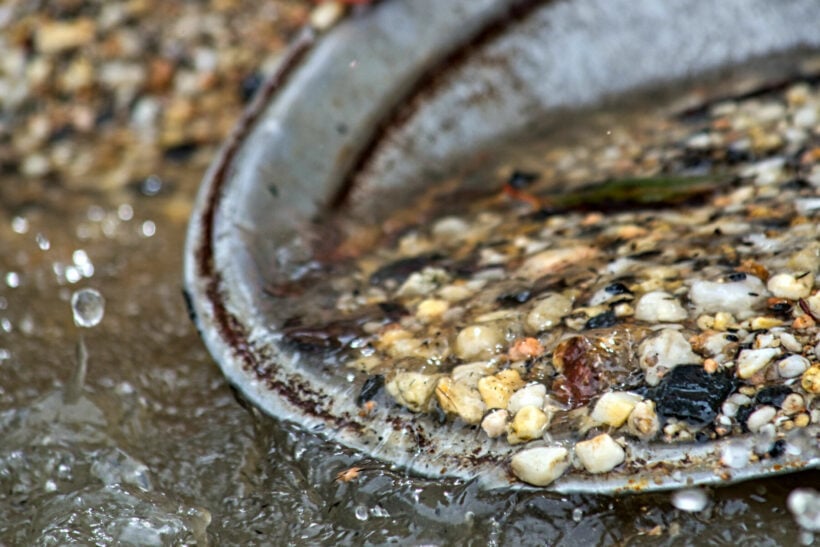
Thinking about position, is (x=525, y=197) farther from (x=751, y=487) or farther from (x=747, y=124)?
(x=751, y=487)

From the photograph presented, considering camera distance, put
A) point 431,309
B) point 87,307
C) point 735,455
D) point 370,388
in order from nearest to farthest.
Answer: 1. point 735,455
2. point 370,388
3. point 431,309
4. point 87,307

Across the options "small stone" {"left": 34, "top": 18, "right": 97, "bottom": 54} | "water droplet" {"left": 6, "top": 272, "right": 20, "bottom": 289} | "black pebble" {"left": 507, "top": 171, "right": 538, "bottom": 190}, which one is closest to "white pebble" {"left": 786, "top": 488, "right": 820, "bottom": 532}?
"black pebble" {"left": 507, "top": 171, "right": 538, "bottom": 190}

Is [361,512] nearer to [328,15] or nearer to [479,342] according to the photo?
[479,342]

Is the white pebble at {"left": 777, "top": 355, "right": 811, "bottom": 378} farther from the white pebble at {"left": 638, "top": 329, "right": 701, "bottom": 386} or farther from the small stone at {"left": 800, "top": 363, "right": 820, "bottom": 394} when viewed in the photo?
the white pebble at {"left": 638, "top": 329, "right": 701, "bottom": 386}

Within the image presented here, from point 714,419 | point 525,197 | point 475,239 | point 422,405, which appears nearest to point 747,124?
point 525,197

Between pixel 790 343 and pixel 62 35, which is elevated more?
pixel 62 35

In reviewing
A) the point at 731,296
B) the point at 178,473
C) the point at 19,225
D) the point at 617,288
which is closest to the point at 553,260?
the point at 617,288
